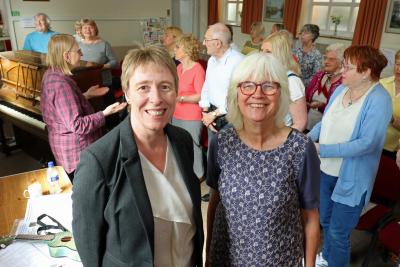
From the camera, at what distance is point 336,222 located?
214 cm

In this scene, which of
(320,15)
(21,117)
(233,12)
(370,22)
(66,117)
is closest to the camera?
(66,117)

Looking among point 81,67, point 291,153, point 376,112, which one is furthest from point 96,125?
point 376,112

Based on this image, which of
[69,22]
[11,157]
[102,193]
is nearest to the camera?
[102,193]

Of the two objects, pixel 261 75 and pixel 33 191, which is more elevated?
pixel 261 75

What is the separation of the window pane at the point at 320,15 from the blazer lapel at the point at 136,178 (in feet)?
21.3

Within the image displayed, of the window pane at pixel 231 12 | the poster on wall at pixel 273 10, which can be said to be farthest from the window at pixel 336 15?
the window pane at pixel 231 12

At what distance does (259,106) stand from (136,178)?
55cm

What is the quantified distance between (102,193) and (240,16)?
7.80 m

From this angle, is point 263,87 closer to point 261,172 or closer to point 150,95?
point 261,172

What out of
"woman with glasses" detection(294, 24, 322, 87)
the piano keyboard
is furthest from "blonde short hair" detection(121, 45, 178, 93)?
Result: "woman with glasses" detection(294, 24, 322, 87)

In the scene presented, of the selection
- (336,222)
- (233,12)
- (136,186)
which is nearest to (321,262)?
(336,222)

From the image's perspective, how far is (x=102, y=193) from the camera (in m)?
1.01

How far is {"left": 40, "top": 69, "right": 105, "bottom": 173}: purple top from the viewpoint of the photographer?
2.21m

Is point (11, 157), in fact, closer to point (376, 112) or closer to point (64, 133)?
point (64, 133)
